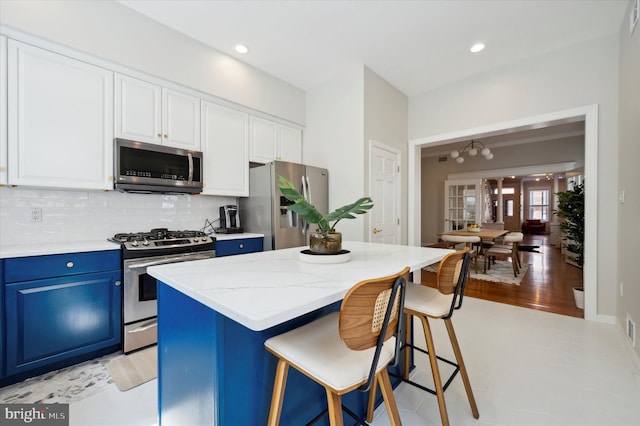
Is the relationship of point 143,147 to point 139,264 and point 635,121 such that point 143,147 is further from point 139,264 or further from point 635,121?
point 635,121

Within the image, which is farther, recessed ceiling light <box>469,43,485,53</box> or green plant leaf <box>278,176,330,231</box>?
recessed ceiling light <box>469,43,485,53</box>

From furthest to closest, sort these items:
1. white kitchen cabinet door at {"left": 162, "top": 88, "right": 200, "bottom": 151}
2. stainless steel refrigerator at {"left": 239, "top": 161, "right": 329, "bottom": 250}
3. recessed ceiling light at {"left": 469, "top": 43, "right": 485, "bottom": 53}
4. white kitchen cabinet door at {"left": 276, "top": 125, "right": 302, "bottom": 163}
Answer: white kitchen cabinet door at {"left": 276, "top": 125, "right": 302, "bottom": 163}
stainless steel refrigerator at {"left": 239, "top": 161, "right": 329, "bottom": 250}
recessed ceiling light at {"left": 469, "top": 43, "right": 485, "bottom": 53}
white kitchen cabinet door at {"left": 162, "top": 88, "right": 200, "bottom": 151}

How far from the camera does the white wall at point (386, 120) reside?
340cm

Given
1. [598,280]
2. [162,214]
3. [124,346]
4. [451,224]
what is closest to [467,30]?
[598,280]

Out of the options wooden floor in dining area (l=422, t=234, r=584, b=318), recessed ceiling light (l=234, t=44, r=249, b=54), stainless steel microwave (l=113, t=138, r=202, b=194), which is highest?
recessed ceiling light (l=234, t=44, r=249, b=54)

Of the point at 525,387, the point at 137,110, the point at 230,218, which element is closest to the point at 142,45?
the point at 137,110

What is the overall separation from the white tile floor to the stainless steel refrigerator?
1.67 meters

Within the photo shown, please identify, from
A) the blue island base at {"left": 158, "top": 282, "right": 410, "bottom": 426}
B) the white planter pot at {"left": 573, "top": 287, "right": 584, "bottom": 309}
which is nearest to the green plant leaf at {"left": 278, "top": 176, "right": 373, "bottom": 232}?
the blue island base at {"left": 158, "top": 282, "right": 410, "bottom": 426}

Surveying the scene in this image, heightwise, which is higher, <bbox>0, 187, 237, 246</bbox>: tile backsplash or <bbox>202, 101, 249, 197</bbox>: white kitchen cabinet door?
<bbox>202, 101, 249, 197</bbox>: white kitchen cabinet door

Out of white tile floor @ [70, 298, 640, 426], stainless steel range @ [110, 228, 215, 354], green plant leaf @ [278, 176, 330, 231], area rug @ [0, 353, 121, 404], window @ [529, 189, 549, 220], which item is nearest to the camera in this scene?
green plant leaf @ [278, 176, 330, 231]

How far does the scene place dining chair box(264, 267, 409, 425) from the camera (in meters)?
0.82

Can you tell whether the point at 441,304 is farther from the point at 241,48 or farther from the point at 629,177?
the point at 241,48

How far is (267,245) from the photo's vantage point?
317 cm

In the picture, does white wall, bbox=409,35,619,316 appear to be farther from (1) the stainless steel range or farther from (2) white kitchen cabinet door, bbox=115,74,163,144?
(1) the stainless steel range
